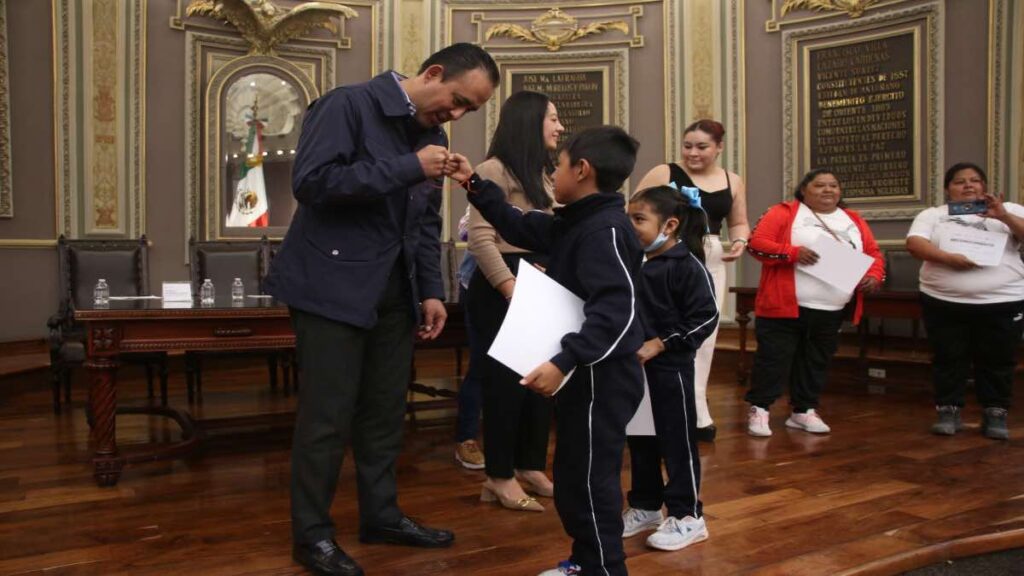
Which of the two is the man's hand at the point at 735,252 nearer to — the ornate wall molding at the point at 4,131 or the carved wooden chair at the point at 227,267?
the carved wooden chair at the point at 227,267

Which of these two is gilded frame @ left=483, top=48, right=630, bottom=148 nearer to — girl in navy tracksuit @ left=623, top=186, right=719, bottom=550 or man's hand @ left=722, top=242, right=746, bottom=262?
man's hand @ left=722, top=242, right=746, bottom=262

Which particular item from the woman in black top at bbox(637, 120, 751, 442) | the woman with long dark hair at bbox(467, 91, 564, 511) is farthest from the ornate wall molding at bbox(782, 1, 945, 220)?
the woman with long dark hair at bbox(467, 91, 564, 511)

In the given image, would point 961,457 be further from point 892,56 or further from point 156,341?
point 892,56

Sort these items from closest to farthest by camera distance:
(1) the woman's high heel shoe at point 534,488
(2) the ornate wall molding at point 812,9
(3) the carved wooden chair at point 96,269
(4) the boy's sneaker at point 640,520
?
(4) the boy's sneaker at point 640,520
(1) the woman's high heel shoe at point 534,488
(3) the carved wooden chair at point 96,269
(2) the ornate wall molding at point 812,9

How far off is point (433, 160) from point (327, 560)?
0.97 meters

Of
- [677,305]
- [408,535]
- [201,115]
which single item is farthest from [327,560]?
[201,115]

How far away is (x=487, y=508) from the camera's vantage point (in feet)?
8.22

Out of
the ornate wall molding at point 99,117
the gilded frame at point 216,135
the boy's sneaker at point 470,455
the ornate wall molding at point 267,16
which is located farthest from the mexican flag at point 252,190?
the boy's sneaker at point 470,455

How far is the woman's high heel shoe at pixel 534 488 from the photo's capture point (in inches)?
103

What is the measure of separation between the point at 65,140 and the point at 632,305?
5.20 m

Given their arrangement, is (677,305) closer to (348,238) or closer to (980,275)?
(348,238)

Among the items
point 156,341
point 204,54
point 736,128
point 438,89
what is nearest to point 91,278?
point 204,54

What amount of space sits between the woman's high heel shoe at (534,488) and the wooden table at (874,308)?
8.82 ft

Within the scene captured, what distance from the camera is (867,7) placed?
5789mm
